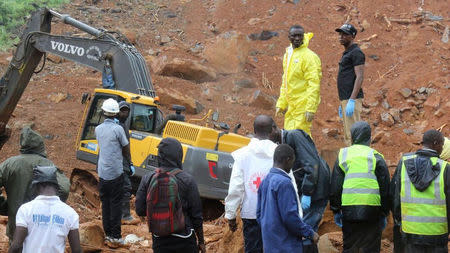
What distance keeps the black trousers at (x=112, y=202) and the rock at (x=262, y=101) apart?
11.8m

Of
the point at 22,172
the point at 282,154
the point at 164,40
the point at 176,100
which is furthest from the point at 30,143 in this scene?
the point at 164,40

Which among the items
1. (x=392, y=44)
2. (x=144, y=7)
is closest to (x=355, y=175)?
(x=392, y=44)

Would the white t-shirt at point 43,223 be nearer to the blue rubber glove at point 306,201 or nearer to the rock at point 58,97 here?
the blue rubber glove at point 306,201

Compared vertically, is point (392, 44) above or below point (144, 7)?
below

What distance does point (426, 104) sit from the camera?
1853 cm

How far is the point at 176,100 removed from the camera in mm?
19078

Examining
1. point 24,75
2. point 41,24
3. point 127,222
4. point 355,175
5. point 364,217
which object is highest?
point 41,24

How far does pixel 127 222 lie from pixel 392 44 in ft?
49.4

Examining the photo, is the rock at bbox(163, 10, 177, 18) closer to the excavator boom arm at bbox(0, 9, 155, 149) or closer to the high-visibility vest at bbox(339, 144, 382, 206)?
the excavator boom arm at bbox(0, 9, 155, 149)

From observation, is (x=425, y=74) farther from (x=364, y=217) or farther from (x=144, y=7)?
(x=364, y=217)

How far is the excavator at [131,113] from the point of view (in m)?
11.0

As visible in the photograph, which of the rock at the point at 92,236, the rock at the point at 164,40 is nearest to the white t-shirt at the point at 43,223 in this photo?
the rock at the point at 92,236

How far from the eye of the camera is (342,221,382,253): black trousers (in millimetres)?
6383

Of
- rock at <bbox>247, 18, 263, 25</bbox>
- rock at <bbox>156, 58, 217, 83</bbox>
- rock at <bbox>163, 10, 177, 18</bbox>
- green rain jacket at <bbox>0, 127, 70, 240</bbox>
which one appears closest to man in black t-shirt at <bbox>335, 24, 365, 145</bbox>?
green rain jacket at <bbox>0, 127, 70, 240</bbox>
